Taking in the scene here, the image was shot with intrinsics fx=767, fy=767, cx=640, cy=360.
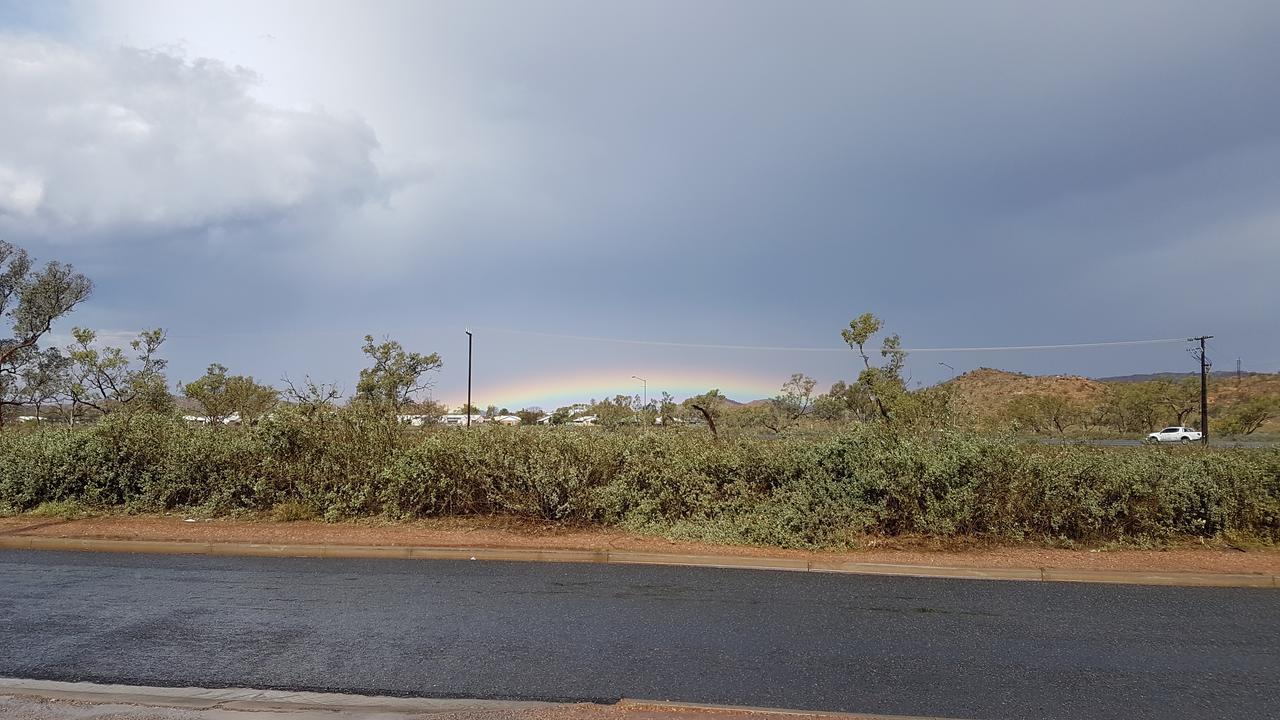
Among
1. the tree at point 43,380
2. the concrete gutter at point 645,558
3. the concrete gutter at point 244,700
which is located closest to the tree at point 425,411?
the concrete gutter at point 645,558

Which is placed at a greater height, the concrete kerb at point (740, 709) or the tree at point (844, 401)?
the tree at point (844, 401)

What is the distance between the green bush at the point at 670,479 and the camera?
10.2 m

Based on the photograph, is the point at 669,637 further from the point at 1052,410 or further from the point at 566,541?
the point at 1052,410

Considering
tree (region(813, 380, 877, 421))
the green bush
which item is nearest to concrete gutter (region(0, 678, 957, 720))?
the green bush

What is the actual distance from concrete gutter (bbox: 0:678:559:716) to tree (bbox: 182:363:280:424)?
31.1 ft

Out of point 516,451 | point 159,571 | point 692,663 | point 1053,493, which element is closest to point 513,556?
point 516,451

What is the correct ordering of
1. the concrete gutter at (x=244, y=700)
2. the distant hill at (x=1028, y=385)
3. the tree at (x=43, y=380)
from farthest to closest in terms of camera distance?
the distant hill at (x=1028, y=385) < the tree at (x=43, y=380) < the concrete gutter at (x=244, y=700)

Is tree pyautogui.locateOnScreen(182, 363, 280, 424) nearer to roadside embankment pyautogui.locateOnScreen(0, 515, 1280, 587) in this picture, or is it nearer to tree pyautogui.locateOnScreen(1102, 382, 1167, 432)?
roadside embankment pyautogui.locateOnScreen(0, 515, 1280, 587)

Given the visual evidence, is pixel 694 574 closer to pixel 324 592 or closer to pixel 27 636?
pixel 324 592

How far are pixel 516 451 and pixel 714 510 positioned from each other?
3.24 metres

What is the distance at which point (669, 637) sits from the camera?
6.23 metres

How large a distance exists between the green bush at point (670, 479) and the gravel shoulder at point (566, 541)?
0.96ft

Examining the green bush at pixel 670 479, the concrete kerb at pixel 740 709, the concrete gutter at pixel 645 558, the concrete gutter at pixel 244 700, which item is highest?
the green bush at pixel 670 479

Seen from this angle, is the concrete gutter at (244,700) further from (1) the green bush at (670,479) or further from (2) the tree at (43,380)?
(2) the tree at (43,380)
